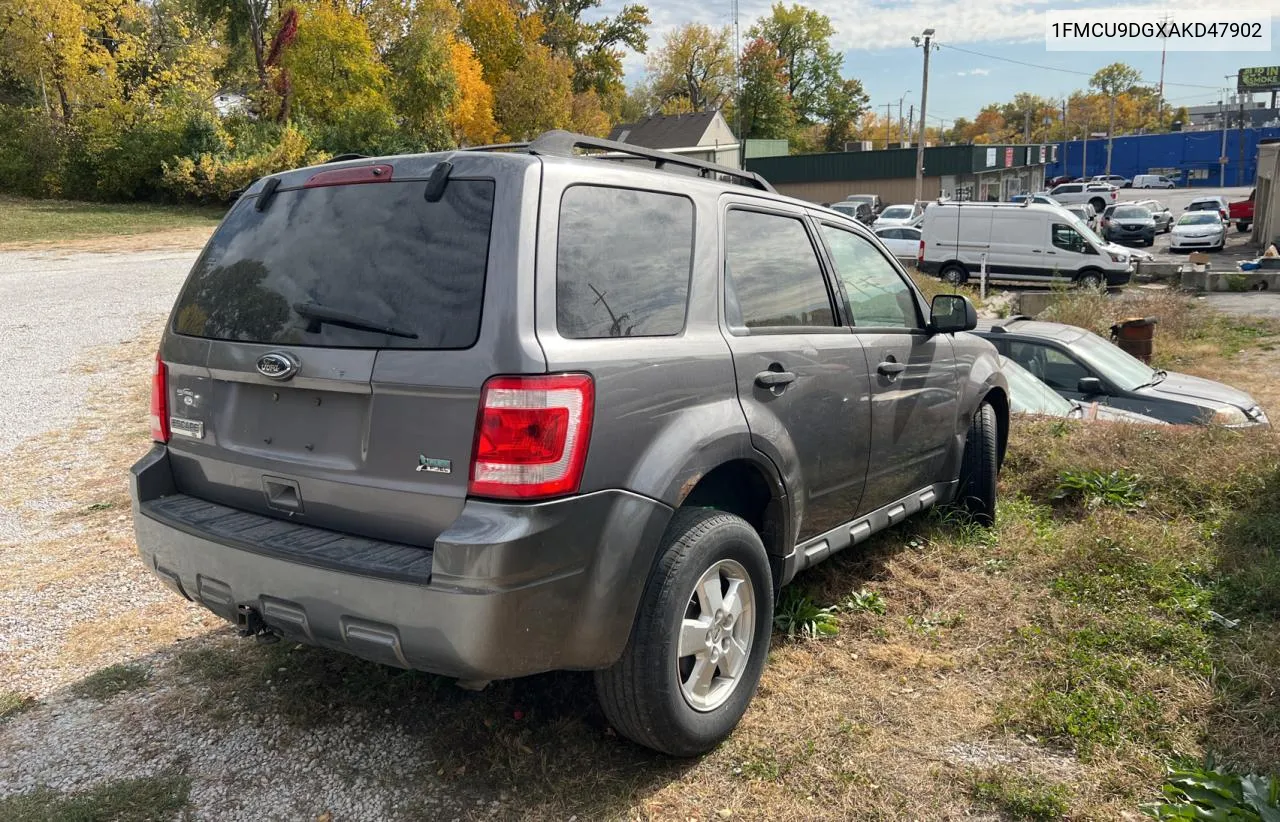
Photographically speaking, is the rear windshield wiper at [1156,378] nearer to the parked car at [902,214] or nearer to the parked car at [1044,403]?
the parked car at [1044,403]

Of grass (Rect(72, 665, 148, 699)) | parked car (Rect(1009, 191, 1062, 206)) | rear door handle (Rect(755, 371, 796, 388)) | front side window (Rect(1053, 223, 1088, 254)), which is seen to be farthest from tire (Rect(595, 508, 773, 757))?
parked car (Rect(1009, 191, 1062, 206))

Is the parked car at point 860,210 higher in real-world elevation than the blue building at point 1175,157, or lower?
lower

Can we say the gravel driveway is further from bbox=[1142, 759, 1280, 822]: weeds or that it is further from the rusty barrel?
the rusty barrel

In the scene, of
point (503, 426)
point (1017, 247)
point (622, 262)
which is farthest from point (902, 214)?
point (503, 426)

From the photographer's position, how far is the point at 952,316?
449cm

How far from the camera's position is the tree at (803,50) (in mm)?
88312

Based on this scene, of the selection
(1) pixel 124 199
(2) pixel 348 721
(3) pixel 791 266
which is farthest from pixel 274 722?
(1) pixel 124 199

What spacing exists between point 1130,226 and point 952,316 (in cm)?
4260

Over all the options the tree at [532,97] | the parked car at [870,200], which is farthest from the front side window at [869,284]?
the tree at [532,97]


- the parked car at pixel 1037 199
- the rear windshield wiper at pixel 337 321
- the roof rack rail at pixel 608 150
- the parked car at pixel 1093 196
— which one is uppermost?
the parked car at pixel 1093 196

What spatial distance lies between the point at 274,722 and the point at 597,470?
172cm

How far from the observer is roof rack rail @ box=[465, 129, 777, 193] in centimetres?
292

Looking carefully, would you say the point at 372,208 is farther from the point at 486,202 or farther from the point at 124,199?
the point at 124,199

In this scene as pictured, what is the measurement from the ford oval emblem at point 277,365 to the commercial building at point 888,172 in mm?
54609
